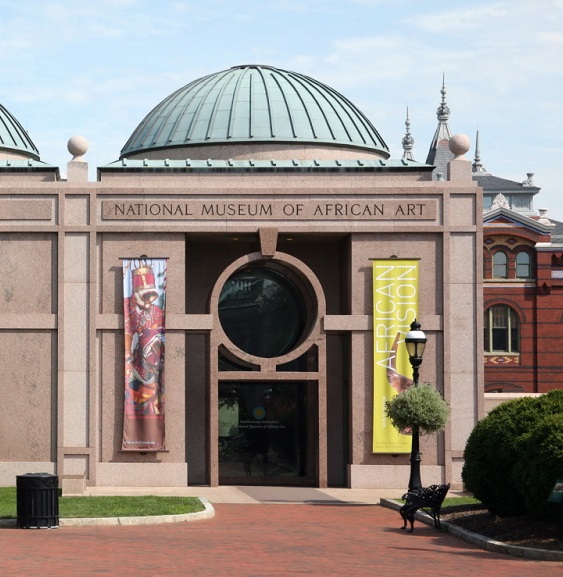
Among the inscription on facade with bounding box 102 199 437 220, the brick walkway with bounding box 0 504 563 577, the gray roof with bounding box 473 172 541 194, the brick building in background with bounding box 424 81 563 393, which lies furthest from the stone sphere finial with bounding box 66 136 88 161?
the gray roof with bounding box 473 172 541 194

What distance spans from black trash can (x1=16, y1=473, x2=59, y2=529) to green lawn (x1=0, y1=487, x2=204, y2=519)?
87cm

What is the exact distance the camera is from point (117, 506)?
25281 mm

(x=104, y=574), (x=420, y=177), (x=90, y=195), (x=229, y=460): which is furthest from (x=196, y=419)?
(x=104, y=574)

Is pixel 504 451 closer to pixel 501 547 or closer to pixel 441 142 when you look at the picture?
pixel 501 547

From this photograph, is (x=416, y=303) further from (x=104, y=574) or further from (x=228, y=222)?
(x=104, y=574)

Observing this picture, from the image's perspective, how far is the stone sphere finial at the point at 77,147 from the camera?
34.7 m

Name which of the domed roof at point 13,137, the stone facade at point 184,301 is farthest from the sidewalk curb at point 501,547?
the domed roof at point 13,137

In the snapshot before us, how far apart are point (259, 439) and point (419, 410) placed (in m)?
8.45

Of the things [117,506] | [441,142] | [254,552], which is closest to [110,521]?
[117,506]

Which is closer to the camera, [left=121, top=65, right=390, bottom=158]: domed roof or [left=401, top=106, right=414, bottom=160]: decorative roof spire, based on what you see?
[left=121, top=65, right=390, bottom=158]: domed roof

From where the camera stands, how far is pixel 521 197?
8656 cm

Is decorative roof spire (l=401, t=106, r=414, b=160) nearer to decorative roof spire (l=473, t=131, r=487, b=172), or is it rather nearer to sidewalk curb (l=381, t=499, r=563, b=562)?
decorative roof spire (l=473, t=131, r=487, b=172)

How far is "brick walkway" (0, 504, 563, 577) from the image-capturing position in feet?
57.0

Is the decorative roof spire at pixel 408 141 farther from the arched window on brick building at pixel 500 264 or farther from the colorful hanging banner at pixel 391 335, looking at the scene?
the colorful hanging banner at pixel 391 335
